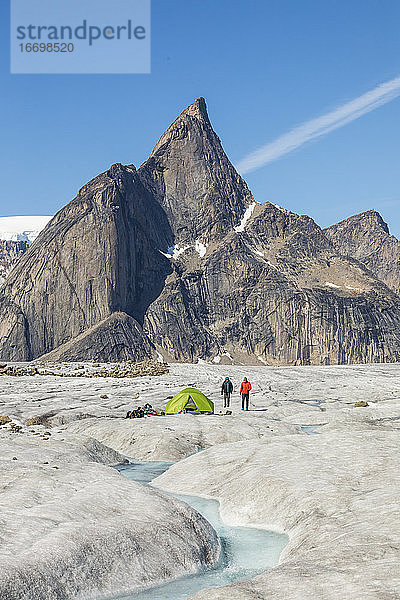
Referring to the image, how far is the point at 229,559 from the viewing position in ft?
45.6

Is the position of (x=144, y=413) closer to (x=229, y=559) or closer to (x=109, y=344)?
(x=229, y=559)

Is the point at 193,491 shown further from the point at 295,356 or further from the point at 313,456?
the point at 295,356

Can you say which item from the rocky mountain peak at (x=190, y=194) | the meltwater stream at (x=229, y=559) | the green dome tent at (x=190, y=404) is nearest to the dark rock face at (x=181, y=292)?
the rocky mountain peak at (x=190, y=194)

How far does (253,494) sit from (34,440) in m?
10.8

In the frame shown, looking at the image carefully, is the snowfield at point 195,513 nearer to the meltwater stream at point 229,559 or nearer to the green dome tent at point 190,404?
the meltwater stream at point 229,559

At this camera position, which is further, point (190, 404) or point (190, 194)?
point (190, 194)

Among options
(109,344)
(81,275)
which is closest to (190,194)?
(81,275)

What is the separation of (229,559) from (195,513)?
1.56 m

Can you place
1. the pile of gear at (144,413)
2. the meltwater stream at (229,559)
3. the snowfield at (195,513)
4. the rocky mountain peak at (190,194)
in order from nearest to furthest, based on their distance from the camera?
the snowfield at (195,513), the meltwater stream at (229,559), the pile of gear at (144,413), the rocky mountain peak at (190,194)

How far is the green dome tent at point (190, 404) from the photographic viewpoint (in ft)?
123

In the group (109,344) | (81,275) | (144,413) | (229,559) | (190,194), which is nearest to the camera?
(229,559)

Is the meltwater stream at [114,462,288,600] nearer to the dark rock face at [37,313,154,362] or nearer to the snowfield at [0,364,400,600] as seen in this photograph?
the snowfield at [0,364,400,600]

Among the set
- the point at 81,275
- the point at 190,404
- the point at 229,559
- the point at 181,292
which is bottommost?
the point at 229,559

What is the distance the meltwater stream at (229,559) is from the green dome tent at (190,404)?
19098 millimetres
